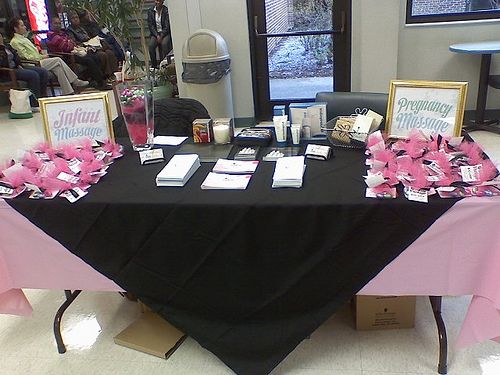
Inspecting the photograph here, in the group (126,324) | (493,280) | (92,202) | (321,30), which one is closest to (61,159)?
(92,202)

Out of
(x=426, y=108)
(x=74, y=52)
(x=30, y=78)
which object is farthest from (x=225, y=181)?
(x=74, y=52)

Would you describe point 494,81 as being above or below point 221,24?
below

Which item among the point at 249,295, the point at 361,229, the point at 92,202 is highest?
the point at 92,202

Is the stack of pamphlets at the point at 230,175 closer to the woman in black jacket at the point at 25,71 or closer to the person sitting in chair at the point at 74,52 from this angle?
the woman in black jacket at the point at 25,71

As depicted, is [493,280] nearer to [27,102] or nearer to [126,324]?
[126,324]

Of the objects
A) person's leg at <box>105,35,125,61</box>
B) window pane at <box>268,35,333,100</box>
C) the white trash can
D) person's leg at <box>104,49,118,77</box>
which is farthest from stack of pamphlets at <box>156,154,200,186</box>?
person's leg at <box>105,35,125,61</box>

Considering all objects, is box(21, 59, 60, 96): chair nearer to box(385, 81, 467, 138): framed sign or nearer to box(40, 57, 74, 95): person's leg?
box(40, 57, 74, 95): person's leg

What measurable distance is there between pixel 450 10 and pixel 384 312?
3675 millimetres

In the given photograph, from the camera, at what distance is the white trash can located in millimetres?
4414

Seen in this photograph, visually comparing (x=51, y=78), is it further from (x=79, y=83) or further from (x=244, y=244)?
Answer: (x=244, y=244)

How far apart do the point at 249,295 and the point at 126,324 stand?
78 cm

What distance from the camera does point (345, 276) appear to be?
5.45 feet

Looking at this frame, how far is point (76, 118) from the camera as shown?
2121 millimetres

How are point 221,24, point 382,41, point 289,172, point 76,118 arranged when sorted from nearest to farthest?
point 289,172
point 76,118
point 382,41
point 221,24
